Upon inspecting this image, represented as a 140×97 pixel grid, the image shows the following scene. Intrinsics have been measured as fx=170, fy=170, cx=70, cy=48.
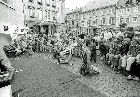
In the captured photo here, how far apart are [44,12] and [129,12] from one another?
17356 millimetres

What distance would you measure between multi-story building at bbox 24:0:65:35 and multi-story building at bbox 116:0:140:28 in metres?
12.6

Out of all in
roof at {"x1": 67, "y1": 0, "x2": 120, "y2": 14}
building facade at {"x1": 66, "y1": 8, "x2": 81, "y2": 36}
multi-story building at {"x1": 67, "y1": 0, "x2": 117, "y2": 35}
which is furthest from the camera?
building facade at {"x1": 66, "y1": 8, "x2": 81, "y2": 36}

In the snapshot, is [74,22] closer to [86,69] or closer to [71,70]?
[71,70]

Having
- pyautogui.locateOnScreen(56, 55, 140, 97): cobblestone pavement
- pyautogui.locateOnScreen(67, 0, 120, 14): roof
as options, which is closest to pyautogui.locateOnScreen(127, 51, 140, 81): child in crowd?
pyautogui.locateOnScreen(56, 55, 140, 97): cobblestone pavement

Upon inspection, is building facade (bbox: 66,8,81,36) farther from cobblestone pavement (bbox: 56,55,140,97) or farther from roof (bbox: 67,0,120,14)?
cobblestone pavement (bbox: 56,55,140,97)

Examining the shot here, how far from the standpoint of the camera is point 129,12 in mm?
35000

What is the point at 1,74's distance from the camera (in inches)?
84.4

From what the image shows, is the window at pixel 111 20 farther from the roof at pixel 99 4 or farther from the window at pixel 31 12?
the window at pixel 31 12

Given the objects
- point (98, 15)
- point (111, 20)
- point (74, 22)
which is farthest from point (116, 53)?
point (74, 22)

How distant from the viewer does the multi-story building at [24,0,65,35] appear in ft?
95.1

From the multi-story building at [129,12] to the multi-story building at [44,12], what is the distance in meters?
12.6

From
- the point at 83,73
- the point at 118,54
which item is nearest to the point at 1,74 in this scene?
the point at 83,73

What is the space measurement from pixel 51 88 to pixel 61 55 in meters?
5.65

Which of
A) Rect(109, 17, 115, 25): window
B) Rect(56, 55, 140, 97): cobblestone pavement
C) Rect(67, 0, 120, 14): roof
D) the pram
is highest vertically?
Rect(67, 0, 120, 14): roof
